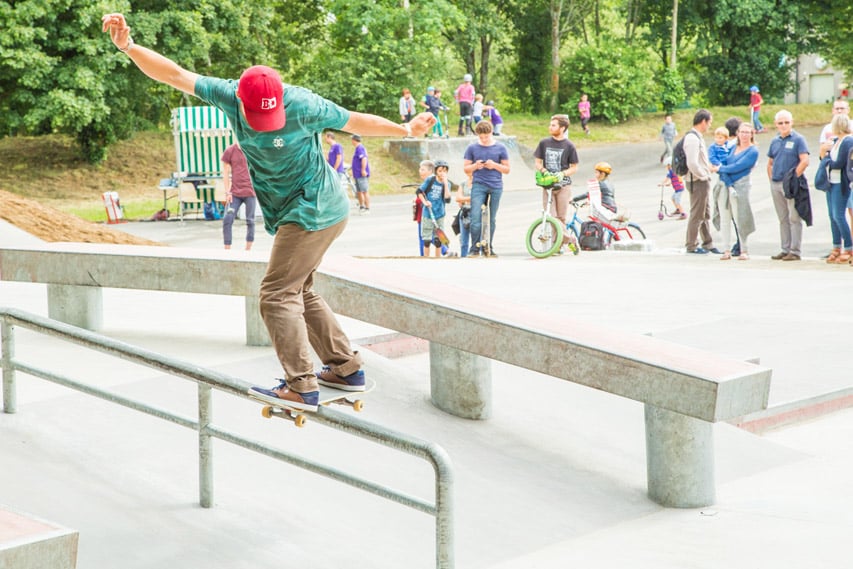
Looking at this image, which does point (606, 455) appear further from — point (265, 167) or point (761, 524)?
point (265, 167)

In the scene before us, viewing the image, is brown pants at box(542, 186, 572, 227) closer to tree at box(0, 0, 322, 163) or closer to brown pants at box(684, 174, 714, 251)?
brown pants at box(684, 174, 714, 251)

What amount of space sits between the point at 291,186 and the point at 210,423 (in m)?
1.10

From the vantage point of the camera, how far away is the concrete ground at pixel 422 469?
14.5 feet

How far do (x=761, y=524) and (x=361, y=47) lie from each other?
114 feet

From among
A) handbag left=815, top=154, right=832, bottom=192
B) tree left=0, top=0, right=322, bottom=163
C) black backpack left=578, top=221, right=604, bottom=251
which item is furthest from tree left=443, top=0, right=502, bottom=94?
handbag left=815, top=154, right=832, bottom=192

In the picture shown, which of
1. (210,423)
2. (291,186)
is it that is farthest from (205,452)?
(291,186)

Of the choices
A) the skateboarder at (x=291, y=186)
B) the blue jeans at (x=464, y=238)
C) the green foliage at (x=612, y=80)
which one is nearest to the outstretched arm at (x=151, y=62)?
the skateboarder at (x=291, y=186)

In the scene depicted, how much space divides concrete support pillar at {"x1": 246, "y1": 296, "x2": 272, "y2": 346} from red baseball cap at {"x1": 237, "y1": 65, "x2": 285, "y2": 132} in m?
2.98

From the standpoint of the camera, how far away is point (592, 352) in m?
4.95

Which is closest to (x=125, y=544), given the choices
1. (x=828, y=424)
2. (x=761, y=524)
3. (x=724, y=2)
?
(x=761, y=524)

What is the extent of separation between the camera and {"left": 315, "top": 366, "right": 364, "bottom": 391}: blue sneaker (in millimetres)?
4672

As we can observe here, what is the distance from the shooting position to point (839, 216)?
12.0 metres

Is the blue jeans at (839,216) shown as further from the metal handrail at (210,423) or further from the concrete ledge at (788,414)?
the metal handrail at (210,423)

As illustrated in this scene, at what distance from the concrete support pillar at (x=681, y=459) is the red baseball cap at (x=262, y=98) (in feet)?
8.01
